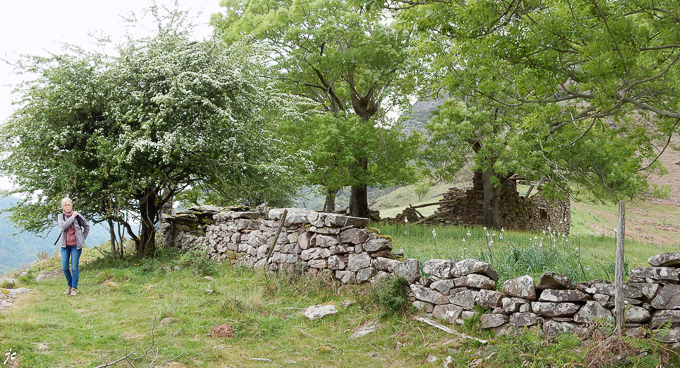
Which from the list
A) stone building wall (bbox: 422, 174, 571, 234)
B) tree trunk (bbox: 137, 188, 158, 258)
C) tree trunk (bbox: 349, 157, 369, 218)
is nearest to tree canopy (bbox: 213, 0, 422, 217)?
tree trunk (bbox: 349, 157, 369, 218)

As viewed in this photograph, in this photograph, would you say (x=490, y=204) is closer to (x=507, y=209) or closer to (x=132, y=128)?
(x=507, y=209)

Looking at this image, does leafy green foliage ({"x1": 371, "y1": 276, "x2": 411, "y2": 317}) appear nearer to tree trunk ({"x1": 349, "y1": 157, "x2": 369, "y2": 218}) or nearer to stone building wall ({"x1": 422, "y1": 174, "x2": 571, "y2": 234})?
tree trunk ({"x1": 349, "y1": 157, "x2": 369, "y2": 218})

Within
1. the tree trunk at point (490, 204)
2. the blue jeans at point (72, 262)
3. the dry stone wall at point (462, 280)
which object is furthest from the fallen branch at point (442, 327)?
the tree trunk at point (490, 204)

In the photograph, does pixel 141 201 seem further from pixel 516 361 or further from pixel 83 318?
pixel 516 361

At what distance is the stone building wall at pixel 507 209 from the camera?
66.6 ft

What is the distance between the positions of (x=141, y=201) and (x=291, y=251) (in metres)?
5.72

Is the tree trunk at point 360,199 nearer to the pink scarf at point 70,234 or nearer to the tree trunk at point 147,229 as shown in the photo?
the tree trunk at point 147,229

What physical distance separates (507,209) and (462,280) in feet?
56.3

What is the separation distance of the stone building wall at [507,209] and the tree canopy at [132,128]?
11.2 meters

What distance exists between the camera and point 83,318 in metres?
6.57

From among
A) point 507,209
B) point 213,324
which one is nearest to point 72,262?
point 213,324

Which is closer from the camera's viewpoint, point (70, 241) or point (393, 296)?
point (393, 296)

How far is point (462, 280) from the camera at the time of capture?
5641 mm

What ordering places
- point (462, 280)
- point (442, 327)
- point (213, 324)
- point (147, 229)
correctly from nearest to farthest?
point (442, 327)
point (462, 280)
point (213, 324)
point (147, 229)
